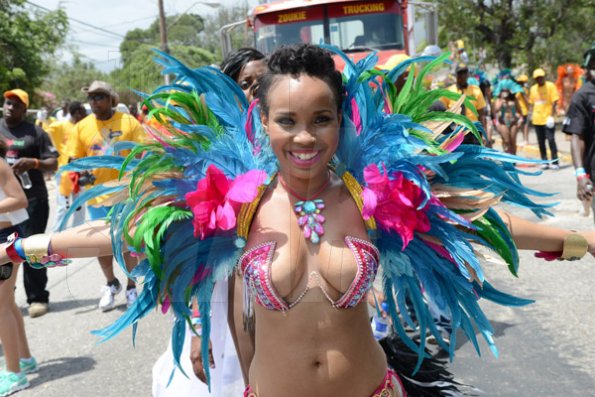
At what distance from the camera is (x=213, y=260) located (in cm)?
244

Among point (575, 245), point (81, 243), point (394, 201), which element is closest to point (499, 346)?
point (575, 245)

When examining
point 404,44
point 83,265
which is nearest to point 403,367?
point 83,265

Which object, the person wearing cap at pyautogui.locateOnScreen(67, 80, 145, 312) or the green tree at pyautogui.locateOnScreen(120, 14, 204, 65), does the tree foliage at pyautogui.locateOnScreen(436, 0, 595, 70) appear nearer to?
the person wearing cap at pyautogui.locateOnScreen(67, 80, 145, 312)

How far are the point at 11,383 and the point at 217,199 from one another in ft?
9.52

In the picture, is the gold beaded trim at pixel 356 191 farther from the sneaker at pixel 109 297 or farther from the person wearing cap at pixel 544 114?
the person wearing cap at pixel 544 114

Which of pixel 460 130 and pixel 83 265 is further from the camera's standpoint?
pixel 83 265

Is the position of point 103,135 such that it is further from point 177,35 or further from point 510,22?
point 510,22

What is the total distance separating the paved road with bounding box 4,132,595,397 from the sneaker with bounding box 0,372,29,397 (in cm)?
8

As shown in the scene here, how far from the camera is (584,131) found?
205 inches

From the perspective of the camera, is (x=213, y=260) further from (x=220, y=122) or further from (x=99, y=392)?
(x=99, y=392)

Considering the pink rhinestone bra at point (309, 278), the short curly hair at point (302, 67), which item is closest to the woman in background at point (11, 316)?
the pink rhinestone bra at point (309, 278)

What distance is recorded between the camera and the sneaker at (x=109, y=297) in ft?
19.4

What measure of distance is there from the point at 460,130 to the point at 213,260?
993mm

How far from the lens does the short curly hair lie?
7.09 feet
